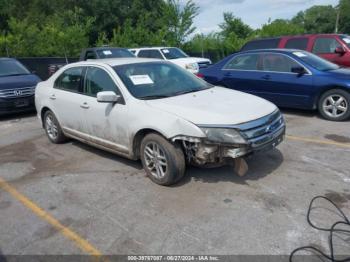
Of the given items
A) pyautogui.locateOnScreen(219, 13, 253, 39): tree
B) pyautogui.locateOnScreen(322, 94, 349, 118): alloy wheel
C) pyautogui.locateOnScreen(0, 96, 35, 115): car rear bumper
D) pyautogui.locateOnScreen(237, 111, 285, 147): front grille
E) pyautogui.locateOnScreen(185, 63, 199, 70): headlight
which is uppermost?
pyautogui.locateOnScreen(219, 13, 253, 39): tree

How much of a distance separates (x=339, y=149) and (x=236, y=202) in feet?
8.08

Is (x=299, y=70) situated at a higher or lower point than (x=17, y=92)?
higher

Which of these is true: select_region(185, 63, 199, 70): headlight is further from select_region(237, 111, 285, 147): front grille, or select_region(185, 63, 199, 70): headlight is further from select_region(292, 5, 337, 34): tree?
select_region(292, 5, 337, 34): tree

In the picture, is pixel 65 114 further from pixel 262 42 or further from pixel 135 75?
pixel 262 42

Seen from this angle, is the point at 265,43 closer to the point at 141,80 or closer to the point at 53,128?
the point at 141,80

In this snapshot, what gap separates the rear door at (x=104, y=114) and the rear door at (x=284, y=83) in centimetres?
422

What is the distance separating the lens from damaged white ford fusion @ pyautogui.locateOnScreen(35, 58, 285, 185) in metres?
3.71

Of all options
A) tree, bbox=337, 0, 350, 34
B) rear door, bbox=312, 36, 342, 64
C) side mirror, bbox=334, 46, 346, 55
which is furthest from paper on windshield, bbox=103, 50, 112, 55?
tree, bbox=337, 0, 350, 34

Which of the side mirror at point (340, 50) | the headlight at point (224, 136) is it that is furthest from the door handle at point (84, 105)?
the side mirror at point (340, 50)

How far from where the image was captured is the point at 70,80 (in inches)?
216

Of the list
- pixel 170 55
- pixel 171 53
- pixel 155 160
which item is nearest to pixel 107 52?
pixel 170 55

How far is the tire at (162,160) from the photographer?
3.91 m

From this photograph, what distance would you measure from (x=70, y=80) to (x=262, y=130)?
132 inches

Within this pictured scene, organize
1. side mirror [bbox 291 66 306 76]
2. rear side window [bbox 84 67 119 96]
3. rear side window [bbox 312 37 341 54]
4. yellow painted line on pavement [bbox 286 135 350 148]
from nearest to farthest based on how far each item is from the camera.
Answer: rear side window [bbox 84 67 119 96] < yellow painted line on pavement [bbox 286 135 350 148] < side mirror [bbox 291 66 306 76] < rear side window [bbox 312 37 341 54]
